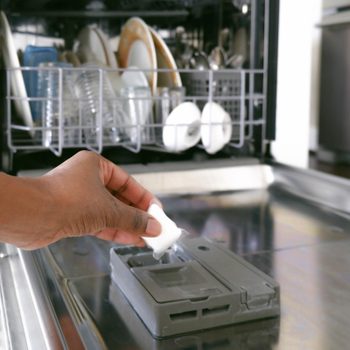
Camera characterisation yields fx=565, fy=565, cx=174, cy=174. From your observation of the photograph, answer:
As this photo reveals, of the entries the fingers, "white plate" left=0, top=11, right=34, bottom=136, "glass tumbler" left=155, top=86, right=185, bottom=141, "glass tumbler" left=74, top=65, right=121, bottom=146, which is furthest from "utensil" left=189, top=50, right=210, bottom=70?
the fingers

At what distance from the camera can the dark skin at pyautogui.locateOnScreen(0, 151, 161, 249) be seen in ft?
1.44

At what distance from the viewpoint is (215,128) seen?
1087 millimetres

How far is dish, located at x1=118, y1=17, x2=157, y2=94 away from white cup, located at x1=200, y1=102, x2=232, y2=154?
127mm

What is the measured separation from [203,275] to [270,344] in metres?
0.12

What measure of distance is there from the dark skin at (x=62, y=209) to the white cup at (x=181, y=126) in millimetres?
494

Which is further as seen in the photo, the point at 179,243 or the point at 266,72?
the point at 266,72

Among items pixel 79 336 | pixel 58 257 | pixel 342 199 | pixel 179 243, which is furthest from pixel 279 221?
pixel 79 336

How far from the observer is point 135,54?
124 cm

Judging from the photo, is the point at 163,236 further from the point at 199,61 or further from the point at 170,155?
the point at 199,61

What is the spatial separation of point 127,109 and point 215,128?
18 cm

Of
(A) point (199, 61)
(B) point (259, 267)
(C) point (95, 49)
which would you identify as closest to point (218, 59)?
(A) point (199, 61)

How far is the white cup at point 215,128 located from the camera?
3.53ft

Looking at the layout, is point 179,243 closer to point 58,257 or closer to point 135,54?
point 58,257

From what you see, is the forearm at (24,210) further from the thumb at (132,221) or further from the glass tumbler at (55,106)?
the glass tumbler at (55,106)
